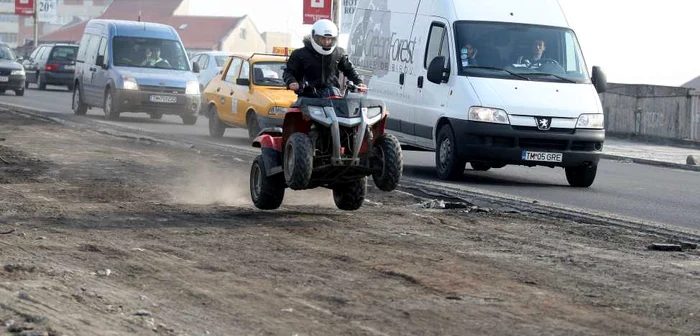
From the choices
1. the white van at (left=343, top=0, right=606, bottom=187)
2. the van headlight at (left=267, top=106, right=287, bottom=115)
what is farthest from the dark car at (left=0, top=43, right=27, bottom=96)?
the white van at (left=343, top=0, right=606, bottom=187)

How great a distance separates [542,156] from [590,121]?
0.78 metres

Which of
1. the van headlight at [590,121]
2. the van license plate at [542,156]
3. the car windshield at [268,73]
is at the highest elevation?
the car windshield at [268,73]

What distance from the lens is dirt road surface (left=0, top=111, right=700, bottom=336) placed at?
7055 mm

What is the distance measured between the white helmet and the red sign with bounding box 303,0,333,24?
55.5ft

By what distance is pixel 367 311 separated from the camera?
24.0ft

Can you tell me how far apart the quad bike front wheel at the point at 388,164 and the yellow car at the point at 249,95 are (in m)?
10.3

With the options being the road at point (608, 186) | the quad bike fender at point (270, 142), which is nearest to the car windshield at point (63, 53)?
the road at point (608, 186)

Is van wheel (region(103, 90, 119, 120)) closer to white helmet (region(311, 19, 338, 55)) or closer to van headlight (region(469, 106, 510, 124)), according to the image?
van headlight (region(469, 106, 510, 124))

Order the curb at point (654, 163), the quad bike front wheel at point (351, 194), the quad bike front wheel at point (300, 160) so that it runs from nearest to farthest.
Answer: the quad bike front wheel at point (300, 160) → the quad bike front wheel at point (351, 194) → the curb at point (654, 163)

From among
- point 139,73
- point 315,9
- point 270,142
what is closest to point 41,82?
point 139,73

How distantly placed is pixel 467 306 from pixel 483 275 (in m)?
1.14

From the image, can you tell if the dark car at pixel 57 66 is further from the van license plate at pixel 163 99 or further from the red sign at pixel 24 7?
the red sign at pixel 24 7

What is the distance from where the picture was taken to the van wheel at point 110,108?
2847cm

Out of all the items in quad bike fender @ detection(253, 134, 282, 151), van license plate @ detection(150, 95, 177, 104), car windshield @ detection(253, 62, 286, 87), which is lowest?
van license plate @ detection(150, 95, 177, 104)
